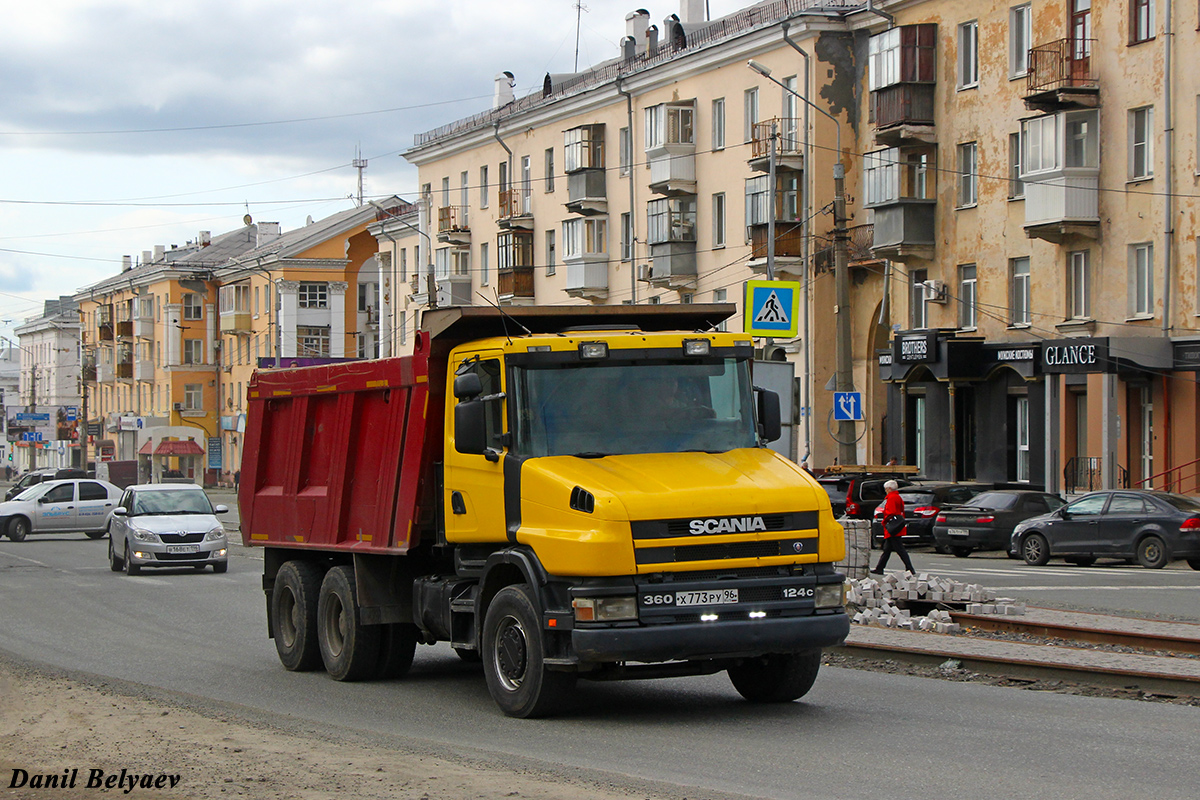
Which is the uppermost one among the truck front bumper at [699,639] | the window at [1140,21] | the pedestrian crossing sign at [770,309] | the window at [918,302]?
the window at [1140,21]

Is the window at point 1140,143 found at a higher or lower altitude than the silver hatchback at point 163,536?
higher

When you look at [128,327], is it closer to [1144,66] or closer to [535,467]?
[1144,66]

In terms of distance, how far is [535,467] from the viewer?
10.9 meters

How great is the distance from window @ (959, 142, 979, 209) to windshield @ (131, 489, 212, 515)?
77.0ft

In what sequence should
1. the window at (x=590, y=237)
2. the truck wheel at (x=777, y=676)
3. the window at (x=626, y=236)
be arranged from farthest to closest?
1. the window at (x=590, y=237)
2. the window at (x=626, y=236)
3. the truck wheel at (x=777, y=676)

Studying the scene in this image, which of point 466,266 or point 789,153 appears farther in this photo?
point 466,266

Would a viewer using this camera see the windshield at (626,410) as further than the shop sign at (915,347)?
No

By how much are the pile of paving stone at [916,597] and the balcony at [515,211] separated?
4744cm

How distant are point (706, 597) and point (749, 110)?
4317 cm

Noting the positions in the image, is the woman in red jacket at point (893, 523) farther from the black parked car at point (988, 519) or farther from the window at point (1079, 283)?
the window at point (1079, 283)

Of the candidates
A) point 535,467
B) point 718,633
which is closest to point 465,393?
point 535,467

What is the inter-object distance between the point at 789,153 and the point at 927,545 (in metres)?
18.2

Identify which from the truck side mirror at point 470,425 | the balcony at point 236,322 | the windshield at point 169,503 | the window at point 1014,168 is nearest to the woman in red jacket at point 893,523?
the truck side mirror at point 470,425

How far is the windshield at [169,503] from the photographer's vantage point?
31.0 m
